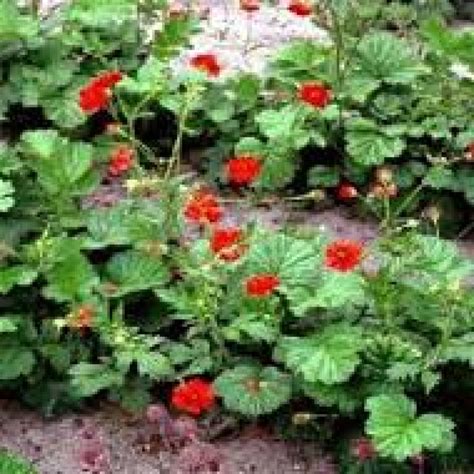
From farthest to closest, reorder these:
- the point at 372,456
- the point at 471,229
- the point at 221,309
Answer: the point at 471,229
the point at 221,309
the point at 372,456

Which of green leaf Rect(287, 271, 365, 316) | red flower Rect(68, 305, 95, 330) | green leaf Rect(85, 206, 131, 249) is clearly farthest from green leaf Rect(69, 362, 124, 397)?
green leaf Rect(287, 271, 365, 316)

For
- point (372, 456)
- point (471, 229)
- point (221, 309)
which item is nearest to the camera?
point (372, 456)

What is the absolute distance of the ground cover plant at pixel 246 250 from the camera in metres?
3.62

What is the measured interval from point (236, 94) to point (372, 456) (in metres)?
1.60

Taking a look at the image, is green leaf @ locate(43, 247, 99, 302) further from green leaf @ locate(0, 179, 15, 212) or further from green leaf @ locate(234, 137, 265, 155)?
green leaf @ locate(234, 137, 265, 155)

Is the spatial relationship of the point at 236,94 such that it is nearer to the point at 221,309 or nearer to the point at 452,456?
the point at 221,309

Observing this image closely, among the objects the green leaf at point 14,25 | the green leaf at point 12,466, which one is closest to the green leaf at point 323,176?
the green leaf at point 14,25

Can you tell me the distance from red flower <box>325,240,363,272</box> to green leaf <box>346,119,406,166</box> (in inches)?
35.1

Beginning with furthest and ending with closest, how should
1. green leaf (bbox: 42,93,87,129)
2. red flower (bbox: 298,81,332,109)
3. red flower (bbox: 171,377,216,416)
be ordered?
green leaf (bbox: 42,93,87,129) < red flower (bbox: 298,81,332,109) < red flower (bbox: 171,377,216,416)

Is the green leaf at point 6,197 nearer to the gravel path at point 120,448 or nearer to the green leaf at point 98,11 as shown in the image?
the gravel path at point 120,448

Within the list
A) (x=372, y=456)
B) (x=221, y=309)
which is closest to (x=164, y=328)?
(x=221, y=309)

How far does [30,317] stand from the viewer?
3902 mm

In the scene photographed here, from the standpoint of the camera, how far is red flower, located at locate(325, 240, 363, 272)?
141 inches

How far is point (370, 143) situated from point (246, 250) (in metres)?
0.82
